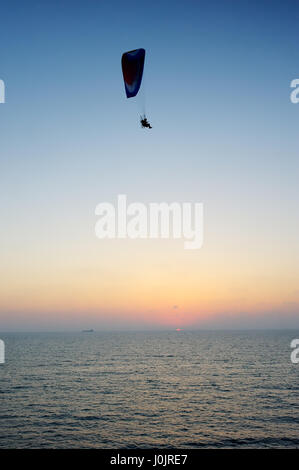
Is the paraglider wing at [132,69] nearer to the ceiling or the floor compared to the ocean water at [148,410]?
nearer to the ceiling

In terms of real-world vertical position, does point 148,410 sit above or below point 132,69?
below

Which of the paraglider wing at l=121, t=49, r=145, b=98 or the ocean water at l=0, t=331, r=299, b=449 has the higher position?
the paraglider wing at l=121, t=49, r=145, b=98

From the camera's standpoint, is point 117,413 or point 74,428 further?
point 117,413

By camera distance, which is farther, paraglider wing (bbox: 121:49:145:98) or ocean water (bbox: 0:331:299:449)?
ocean water (bbox: 0:331:299:449)

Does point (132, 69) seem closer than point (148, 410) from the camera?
Yes

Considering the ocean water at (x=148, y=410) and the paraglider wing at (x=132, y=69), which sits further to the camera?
the ocean water at (x=148, y=410)
